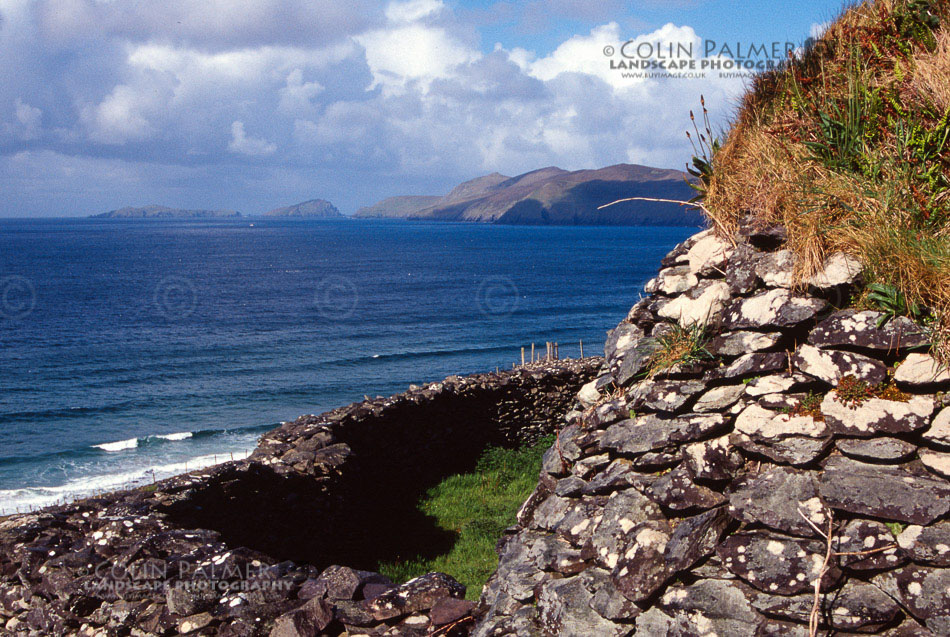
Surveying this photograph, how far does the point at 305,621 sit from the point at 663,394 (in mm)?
3394

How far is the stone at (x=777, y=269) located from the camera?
177 inches

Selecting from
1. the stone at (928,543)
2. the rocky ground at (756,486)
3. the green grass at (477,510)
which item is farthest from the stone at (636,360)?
the green grass at (477,510)

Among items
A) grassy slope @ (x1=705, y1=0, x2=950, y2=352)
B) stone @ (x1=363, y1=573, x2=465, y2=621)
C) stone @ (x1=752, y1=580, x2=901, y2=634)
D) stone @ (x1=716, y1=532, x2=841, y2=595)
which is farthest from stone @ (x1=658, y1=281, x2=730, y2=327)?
stone @ (x1=363, y1=573, x2=465, y2=621)

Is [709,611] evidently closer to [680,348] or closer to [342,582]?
[680,348]

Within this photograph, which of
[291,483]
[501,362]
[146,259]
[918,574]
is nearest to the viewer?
[918,574]

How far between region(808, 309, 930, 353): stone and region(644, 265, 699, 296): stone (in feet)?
4.40

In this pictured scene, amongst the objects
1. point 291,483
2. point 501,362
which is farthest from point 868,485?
point 501,362

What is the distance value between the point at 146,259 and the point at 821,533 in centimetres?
15416

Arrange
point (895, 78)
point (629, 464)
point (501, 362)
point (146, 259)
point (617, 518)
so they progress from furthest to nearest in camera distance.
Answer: point (146, 259)
point (501, 362)
point (895, 78)
point (629, 464)
point (617, 518)

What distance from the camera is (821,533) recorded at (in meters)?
3.59

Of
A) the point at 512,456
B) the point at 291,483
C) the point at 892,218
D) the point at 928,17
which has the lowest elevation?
the point at 512,456

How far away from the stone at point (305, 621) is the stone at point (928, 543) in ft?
13.5

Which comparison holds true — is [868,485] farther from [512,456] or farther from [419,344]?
[419,344]

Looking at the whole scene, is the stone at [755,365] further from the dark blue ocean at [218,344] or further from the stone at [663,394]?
the dark blue ocean at [218,344]
